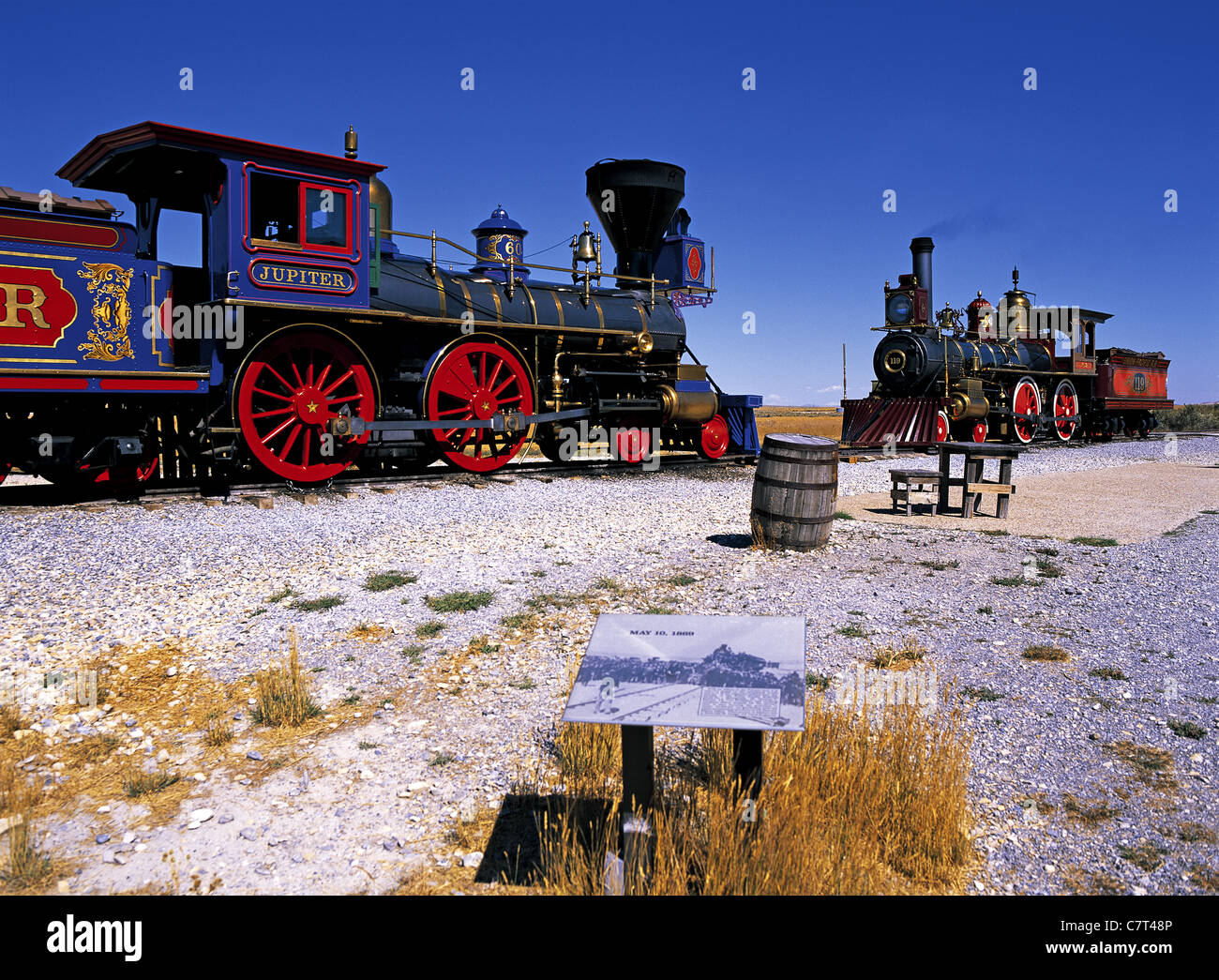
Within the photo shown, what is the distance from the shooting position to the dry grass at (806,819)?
8.66 feet

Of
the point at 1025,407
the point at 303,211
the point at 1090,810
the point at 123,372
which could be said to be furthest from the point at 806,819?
the point at 1025,407

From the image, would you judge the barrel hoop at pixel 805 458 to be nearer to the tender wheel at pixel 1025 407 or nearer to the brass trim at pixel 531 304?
the brass trim at pixel 531 304

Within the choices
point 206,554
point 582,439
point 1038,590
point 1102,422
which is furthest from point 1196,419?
point 206,554

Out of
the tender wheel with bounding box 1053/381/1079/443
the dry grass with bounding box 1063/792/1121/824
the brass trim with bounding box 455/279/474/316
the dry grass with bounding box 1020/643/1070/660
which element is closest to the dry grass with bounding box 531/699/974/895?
the dry grass with bounding box 1063/792/1121/824

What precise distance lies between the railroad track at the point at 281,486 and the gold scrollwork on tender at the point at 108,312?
Result: 1.46 metres

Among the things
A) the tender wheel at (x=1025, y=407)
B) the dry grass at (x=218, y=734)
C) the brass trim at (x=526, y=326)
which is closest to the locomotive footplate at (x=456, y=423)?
the brass trim at (x=526, y=326)

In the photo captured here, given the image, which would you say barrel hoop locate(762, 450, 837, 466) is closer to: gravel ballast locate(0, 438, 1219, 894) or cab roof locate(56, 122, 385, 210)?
gravel ballast locate(0, 438, 1219, 894)

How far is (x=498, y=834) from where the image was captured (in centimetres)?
313

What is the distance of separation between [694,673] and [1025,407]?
25844mm

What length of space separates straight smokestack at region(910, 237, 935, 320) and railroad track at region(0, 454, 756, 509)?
469 inches

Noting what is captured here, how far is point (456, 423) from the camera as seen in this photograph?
11.4m

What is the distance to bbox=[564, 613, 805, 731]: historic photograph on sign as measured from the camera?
236 centimetres

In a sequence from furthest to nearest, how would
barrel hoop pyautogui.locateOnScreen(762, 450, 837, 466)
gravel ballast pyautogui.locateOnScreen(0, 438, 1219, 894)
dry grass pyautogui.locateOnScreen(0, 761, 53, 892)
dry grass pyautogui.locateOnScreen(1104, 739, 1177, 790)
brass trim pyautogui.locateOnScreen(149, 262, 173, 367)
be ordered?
brass trim pyautogui.locateOnScreen(149, 262, 173, 367), barrel hoop pyautogui.locateOnScreen(762, 450, 837, 466), dry grass pyautogui.locateOnScreen(1104, 739, 1177, 790), gravel ballast pyautogui.locateOnScreen(0, 438, 1219, 894), dry grass pyautogui.locateOnScreen(0, 761, 53, 892)

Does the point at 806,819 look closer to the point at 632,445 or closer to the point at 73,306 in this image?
the point at 73,306
